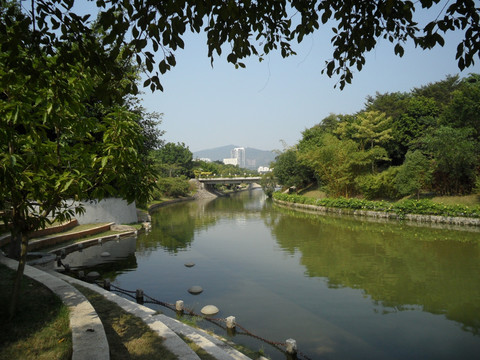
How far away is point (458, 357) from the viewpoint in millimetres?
7867

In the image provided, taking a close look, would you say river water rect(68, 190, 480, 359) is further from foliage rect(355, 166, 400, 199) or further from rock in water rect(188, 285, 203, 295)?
foliage rect(355, 166, 400, 199)

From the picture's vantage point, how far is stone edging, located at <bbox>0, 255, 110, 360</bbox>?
4844 mm

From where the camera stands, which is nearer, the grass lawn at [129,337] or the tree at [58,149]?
the tree at [58,149]

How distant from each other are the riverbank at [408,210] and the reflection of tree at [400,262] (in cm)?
306

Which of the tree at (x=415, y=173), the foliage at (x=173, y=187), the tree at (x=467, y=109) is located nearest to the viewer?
the tree at (x=467, y=109)

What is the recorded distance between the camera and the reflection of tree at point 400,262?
11.4 meters

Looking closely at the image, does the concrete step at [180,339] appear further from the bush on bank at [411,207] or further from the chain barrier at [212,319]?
the bush on bank at [411,207]

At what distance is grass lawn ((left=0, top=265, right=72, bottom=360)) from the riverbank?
1117 inches

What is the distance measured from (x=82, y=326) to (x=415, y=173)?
1321 inches

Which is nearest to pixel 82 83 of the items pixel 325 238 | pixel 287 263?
pixel 287 263

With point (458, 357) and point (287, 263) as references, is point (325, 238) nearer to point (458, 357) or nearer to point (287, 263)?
point (287, 263)

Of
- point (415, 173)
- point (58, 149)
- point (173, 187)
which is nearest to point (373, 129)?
point (415, 173)

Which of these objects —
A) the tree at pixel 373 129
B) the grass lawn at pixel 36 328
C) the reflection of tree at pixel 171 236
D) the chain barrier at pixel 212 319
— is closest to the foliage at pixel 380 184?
the tree at pixel 373 129

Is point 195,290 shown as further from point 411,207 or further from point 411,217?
point 411,207
